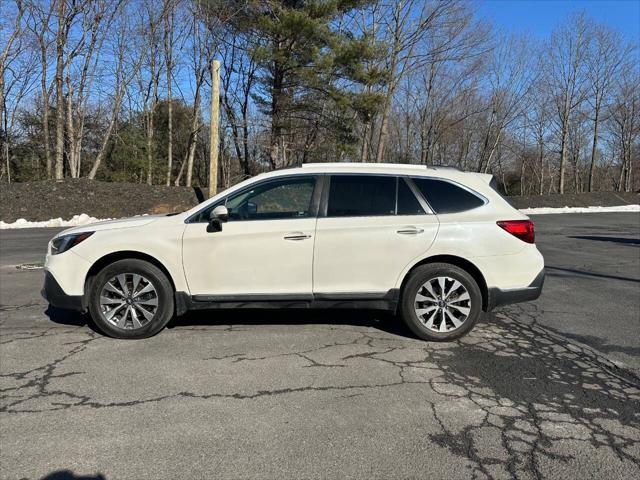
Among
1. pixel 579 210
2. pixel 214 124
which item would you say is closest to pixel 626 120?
pixel 579 210

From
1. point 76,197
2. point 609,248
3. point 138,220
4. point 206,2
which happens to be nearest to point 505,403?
point 138,220

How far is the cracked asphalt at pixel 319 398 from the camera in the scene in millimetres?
2797

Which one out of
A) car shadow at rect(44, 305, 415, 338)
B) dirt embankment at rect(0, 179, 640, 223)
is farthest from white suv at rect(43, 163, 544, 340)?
dirt embankment at rect(0, 179, 640, 223)

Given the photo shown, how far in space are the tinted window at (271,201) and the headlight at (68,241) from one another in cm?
148

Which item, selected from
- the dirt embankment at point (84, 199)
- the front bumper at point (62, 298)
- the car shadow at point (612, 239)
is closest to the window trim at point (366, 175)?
the front bumper at point (62, 298)

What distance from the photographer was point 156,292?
484 cm

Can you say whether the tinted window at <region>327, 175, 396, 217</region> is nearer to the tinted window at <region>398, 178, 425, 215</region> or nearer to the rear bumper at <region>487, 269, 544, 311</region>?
the tinted window at <region>398, 178, 425, 215</region>

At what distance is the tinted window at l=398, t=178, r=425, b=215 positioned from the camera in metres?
4.93

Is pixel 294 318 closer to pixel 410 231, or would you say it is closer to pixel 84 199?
pixel 410 231

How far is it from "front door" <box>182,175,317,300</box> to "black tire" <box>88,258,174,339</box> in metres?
0.26

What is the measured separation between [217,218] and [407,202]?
6.29ft

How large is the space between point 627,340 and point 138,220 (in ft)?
17.0

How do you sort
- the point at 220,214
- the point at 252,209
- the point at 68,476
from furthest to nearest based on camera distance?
the point at 252,209 → the point at 220,214 → the point at 68,476

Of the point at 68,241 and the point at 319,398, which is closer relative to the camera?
the point at 319,398
